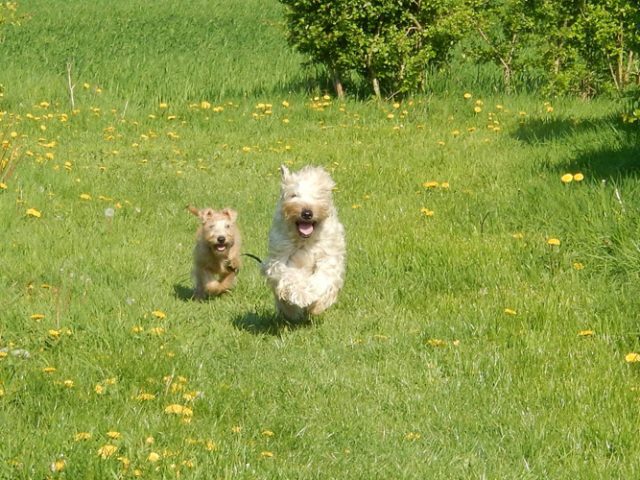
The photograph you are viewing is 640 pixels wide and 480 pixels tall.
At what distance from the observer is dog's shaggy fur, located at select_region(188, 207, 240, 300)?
8609 millimetres

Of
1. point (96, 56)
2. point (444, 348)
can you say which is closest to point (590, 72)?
point (444, 348)

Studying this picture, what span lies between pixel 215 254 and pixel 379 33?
7946mm

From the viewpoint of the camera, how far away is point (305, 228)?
7547 mm

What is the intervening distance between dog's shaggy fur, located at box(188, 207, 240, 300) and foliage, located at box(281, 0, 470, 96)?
723cm

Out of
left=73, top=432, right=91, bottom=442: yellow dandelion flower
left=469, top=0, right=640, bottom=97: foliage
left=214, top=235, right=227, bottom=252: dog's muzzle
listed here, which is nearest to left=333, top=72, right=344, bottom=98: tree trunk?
left=469, top=0, right=640, bottom=97: foliage

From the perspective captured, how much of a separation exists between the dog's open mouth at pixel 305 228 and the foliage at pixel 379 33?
832 centimetres

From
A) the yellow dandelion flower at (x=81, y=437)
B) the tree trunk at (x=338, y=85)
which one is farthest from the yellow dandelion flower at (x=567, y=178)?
the tree trunk at (x=338, y=85)

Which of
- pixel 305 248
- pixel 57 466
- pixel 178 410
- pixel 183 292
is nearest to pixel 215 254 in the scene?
pixel 183 292

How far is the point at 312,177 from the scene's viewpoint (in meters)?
7.49

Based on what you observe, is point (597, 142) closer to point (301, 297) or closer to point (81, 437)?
point (301, 297)

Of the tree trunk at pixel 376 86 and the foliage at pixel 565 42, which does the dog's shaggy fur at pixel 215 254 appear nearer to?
the foliage at pixel 565 42

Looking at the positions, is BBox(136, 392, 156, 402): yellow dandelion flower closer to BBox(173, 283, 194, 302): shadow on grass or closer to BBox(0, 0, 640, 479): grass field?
BBox(0, 0, 640, 479): grass field

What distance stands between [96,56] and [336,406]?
16.3 metres

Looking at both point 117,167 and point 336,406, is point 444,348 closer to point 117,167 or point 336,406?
point 336,406
